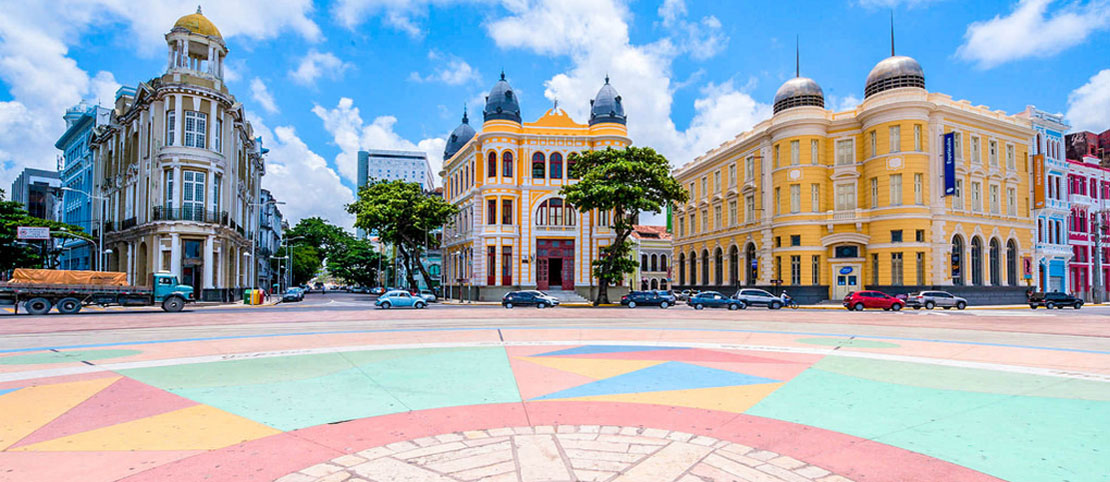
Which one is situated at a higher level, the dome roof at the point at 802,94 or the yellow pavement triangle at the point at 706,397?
the dome roof at the point at 802,94

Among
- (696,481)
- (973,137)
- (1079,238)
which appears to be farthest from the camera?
(1079,238)

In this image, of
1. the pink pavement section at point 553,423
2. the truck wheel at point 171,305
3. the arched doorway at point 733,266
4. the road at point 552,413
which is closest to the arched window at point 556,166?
the arched doorway at point 733,266

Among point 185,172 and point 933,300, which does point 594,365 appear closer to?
point 933,300

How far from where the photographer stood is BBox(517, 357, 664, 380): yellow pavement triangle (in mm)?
11039

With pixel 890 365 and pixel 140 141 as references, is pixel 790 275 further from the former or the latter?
pixel 140 141

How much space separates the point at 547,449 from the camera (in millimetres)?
6184

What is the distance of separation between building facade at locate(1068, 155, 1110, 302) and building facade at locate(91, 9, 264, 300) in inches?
3012

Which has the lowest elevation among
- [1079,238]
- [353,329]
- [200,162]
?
[353,329]

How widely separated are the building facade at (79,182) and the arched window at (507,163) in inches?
1629

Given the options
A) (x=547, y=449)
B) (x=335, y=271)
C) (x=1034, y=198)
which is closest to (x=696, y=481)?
(x=547, y=449)

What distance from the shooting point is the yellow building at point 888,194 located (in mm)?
45562

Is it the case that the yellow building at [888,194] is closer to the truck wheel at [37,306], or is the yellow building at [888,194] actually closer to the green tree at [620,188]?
the green tree at [620,188]

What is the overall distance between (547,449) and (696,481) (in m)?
1.63

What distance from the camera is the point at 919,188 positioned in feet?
150
